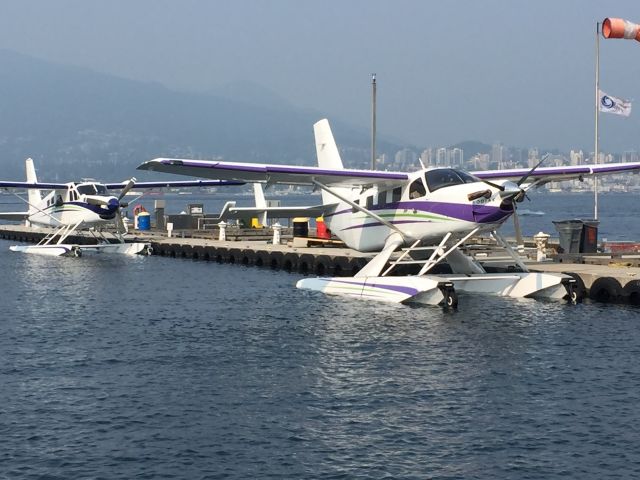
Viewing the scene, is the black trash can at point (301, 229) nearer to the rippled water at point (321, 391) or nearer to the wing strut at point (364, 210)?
the wing strut at point (364, 210)

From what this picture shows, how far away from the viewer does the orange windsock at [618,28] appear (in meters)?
22.2

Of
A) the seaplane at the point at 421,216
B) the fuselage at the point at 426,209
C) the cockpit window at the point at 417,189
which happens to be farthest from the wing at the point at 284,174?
the fuselage at the point at 426,209

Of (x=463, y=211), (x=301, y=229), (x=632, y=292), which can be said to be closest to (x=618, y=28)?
(x=463, y=211)

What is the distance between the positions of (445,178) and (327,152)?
272 inches

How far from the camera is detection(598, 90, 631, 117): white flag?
43.1 meters

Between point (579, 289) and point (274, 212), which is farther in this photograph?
point (274, 212)

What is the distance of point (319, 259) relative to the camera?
124 feet

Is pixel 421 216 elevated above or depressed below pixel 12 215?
below

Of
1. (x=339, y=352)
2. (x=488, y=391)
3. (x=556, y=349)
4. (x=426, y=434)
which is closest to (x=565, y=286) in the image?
(x=556, y=349)

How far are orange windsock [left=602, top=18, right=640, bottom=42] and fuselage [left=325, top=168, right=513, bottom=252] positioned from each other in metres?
4.47

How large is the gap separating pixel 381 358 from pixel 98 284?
18201 millimetres

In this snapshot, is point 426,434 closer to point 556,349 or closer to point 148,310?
point 556,349

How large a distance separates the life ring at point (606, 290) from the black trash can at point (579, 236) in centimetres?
681

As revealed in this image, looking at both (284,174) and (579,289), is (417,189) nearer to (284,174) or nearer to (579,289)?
(284,174)
